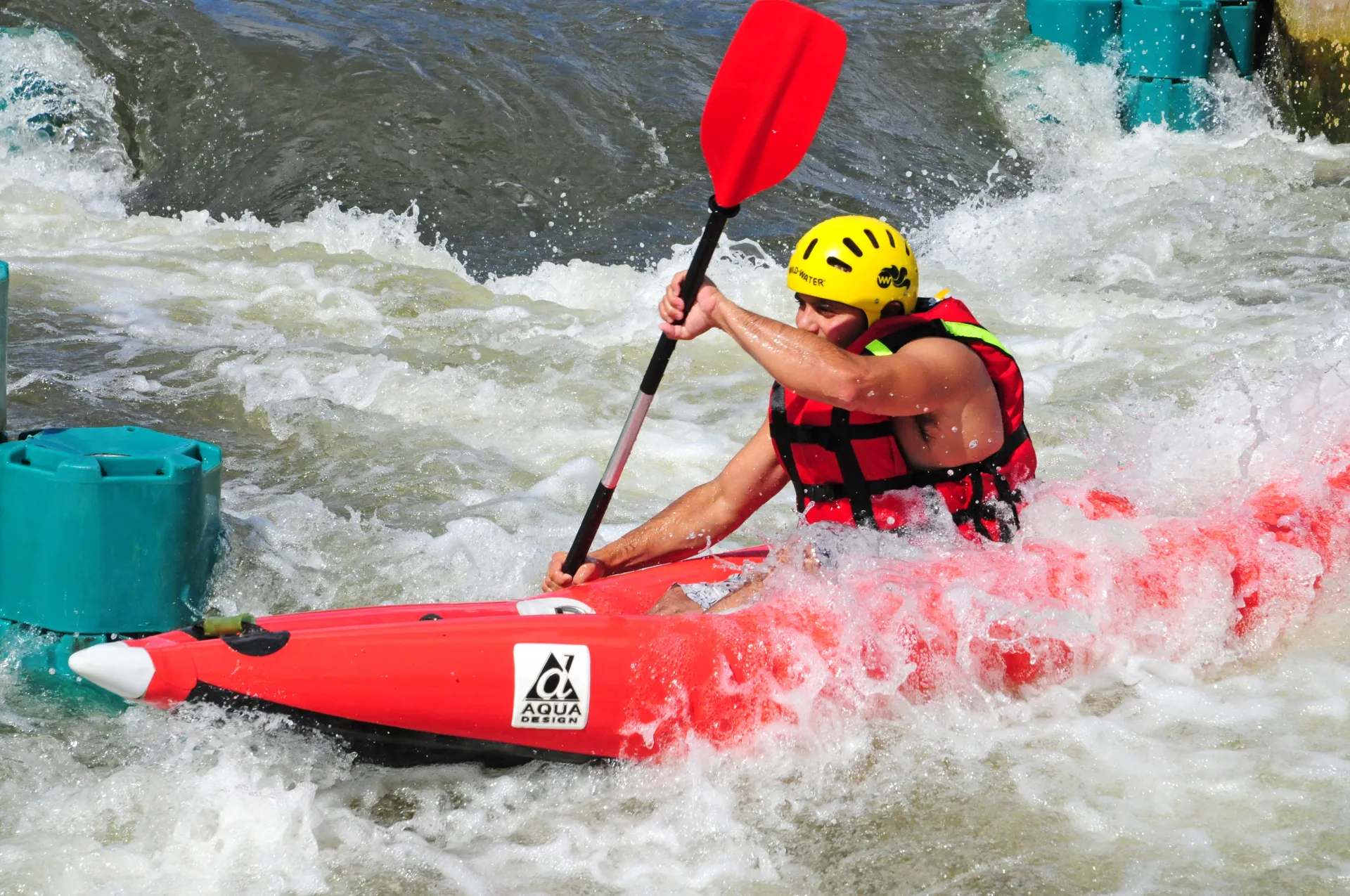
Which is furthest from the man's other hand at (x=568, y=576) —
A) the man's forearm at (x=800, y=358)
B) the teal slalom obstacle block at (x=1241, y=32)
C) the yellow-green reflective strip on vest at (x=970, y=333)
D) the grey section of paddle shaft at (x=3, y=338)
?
the teal slalom obstacle block at (x=1241, y=32)

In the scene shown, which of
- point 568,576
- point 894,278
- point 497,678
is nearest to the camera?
point 497,678

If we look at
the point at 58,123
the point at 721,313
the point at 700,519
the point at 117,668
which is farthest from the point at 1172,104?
the point at 117,668

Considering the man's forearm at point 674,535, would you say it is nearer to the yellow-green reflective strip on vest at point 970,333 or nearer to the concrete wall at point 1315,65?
the yellow-green reflective strip on vest at point 970,333

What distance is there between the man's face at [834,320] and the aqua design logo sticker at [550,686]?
97 centimetres

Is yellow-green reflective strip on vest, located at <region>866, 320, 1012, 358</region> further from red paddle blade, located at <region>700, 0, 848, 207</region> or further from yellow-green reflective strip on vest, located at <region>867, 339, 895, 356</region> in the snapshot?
red paddle blade, located at <region>700, 0, 848, 207</region>

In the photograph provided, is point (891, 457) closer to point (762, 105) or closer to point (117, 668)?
point (762, 105)

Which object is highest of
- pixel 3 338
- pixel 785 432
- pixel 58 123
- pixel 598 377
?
pixel 785 432

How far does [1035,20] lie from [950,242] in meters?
3.47

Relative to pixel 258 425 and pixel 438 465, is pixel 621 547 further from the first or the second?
pixel 258 425

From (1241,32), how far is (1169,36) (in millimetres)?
601

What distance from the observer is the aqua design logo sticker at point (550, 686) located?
3.03 meters

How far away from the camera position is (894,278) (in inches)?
128

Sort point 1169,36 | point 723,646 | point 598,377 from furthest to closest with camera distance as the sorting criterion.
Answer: point 1169,36 → point 598,377 → point 723,646

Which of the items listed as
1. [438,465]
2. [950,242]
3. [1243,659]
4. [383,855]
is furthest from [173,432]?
[950,242]
